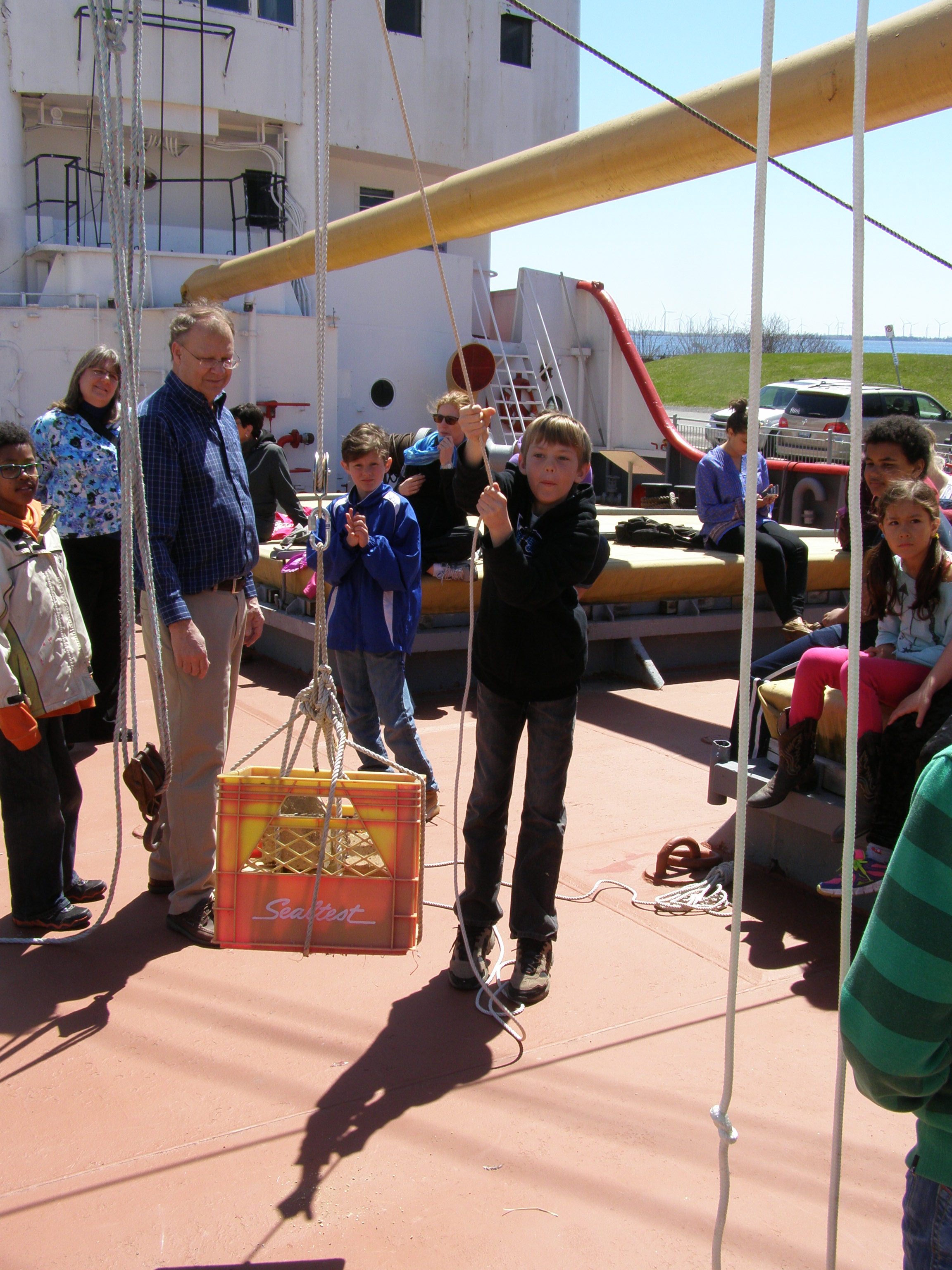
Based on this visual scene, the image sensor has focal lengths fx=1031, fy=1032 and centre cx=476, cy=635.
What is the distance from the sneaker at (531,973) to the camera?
10.4 ft

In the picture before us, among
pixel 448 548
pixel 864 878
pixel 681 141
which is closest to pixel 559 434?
pixel 864 878

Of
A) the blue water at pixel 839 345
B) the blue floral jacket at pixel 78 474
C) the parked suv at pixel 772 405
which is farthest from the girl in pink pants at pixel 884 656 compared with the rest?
the blue water at pixel 839 345

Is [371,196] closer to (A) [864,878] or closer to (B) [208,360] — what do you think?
(B) [208,360]

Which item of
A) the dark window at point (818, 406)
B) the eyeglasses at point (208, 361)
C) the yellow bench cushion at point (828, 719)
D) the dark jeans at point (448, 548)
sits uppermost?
the dark window at point (818, 406)

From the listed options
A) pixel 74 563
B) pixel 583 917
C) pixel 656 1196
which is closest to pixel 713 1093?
pixel 656 1196

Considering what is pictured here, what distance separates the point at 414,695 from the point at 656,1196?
4751 millimetres

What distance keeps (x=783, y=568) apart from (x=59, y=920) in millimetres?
5730

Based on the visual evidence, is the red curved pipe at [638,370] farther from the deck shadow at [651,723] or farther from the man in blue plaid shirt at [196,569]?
the man in blue plaid shirt at [196,569]

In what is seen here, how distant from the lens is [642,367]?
15.7m

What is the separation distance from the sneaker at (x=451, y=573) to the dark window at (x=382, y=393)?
31.9ft

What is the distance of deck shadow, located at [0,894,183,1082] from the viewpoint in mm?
2989

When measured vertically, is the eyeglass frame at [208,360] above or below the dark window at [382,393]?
below

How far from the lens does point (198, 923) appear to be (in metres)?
3.54

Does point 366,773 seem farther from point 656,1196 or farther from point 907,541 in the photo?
point 907,541
